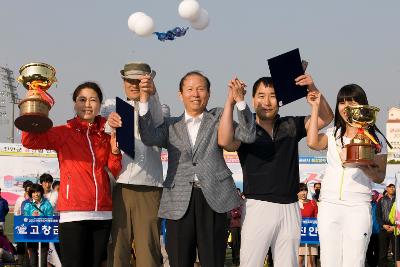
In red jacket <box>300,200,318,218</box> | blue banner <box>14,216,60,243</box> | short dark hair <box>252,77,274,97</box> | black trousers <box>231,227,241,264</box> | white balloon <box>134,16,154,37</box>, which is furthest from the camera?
black trousers <box>231,227,241,264</box>

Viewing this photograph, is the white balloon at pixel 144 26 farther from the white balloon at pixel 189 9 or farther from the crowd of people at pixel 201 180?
the crowd of people at pixel 201 180

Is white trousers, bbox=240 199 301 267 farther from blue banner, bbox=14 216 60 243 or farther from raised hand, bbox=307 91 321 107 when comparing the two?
blue banner, bbox=14 216 60 243

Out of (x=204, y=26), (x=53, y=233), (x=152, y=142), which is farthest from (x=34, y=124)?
(x=53, y=233)

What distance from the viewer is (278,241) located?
5691 millimetres

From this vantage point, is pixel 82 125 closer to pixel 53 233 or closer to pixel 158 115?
pixel 158 115

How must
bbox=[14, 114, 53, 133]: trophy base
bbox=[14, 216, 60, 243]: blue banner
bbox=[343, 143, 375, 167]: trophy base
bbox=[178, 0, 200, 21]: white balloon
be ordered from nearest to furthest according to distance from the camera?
bbox=[343, 143, 375, 167]: trophy base → bbox=[14, 114, 53, 133]: trophy base → bbox=[178, 0, 200, 21]: white balloon → bbox=[14, 216, 60, 243]: blue banner

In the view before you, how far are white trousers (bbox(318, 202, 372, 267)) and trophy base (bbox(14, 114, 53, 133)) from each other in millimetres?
2320

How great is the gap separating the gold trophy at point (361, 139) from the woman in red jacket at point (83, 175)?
1.90m

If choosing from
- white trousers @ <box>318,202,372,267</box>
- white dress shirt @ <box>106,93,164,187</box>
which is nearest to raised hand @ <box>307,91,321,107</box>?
white trousers @ <box>318,202,372,267</box>

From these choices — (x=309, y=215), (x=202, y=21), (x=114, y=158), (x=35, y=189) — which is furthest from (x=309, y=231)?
(x=114, y=158)

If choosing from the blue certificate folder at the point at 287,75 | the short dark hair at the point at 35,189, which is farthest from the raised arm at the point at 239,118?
the short dark hair at the point at 35,189

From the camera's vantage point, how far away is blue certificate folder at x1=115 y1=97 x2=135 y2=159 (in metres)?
5.71

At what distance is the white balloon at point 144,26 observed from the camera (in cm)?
650

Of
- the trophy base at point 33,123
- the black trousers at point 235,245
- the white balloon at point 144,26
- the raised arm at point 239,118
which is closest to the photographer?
the raised arm at point 239,118
